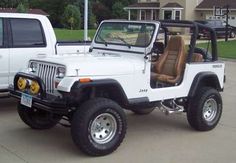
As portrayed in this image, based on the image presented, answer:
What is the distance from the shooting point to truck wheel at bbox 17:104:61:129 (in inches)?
291

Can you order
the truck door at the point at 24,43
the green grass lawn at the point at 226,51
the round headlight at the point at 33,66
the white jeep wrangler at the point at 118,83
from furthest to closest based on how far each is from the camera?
the green grass lawn at the point at 226,51 < the truck door at the point at 24,43 < the round headlight at the point at 33,66 < the white jeep wrangler at the point at 118,83

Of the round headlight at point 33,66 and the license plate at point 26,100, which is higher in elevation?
the round headlight at point 33,66

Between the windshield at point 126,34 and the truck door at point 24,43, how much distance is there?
1.40m

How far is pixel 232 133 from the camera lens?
25.2 ft

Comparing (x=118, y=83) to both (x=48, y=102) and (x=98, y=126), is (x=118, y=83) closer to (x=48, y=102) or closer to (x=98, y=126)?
(x=98, y=126)

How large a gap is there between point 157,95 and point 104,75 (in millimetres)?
1070

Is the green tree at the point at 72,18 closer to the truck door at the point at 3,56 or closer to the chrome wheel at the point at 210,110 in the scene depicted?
the truck door at the point at 3,56

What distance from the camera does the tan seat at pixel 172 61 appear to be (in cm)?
755

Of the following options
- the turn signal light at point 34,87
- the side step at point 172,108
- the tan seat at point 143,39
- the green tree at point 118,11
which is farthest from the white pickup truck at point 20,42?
the green tree at point 118,11

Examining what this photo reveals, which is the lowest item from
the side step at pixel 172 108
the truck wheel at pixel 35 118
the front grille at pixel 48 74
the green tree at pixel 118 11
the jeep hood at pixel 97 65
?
the truck wheel at pixel 35 118

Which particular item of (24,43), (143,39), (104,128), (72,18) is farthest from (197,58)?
(72,18)

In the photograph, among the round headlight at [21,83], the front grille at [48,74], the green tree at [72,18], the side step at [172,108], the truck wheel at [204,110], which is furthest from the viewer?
the green tree at [72,18]

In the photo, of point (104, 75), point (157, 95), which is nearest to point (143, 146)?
point (157, 95)

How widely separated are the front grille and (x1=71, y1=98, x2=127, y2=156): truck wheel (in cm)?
61
